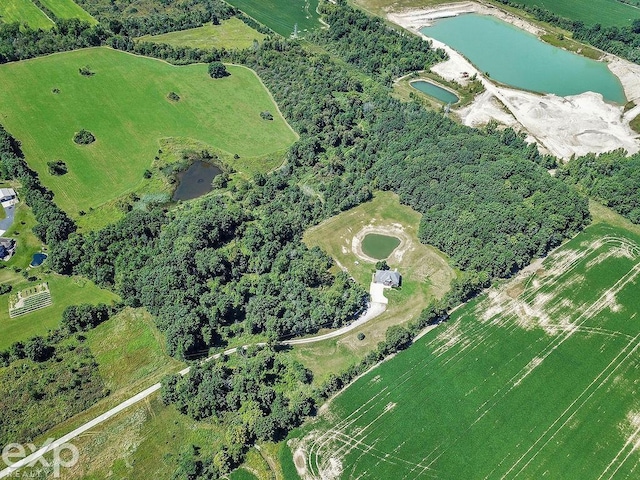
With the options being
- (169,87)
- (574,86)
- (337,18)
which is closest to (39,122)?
(169,87)

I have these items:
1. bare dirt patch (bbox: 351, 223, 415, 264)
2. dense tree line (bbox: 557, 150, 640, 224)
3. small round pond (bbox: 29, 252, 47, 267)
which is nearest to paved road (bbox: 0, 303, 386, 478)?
bare dirt patch (bbox: 351, 223, 415, 264)

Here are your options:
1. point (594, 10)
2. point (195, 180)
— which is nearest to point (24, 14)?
point (195, 180)

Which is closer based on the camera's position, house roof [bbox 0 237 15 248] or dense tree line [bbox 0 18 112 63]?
house roof [bbox 0 237 15 248]

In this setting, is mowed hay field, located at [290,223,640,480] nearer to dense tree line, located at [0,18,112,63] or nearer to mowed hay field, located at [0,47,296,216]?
mowed hay field, located at [0,47,296,216]

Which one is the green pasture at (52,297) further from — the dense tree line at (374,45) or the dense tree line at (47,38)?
the dense tree line at (374,45)

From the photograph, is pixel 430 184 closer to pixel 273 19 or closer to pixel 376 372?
pixel 376 372

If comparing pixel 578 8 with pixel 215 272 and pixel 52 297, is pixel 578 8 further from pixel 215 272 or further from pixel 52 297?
pixel 52 297
